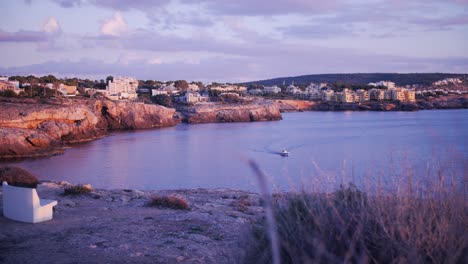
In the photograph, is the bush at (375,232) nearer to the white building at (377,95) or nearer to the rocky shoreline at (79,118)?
the rocky shoreline at (79,118)

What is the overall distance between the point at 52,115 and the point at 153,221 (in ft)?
127

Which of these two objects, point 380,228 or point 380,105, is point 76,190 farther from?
point 380,105

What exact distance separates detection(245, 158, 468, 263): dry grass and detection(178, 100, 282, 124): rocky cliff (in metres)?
68.5

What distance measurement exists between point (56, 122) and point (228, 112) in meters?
35.7

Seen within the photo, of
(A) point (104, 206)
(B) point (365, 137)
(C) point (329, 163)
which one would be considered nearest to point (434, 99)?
(B) point (365, 137)

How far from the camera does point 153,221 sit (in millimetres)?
8859

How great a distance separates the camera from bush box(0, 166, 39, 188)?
1373 centimetres

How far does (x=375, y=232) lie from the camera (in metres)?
3.48

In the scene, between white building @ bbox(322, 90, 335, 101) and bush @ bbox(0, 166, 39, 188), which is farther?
white building @ bbox(322, 90, 335, 101)

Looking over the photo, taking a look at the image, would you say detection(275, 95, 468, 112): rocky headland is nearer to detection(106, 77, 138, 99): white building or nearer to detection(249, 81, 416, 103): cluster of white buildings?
detection(249, 81, 416, 103): cluster of white buildings

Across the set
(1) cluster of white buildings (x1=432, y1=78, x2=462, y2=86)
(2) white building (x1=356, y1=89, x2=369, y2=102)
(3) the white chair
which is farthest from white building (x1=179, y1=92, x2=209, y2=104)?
(3) the white chair

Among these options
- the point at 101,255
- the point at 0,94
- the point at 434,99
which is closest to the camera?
the point at 101,255

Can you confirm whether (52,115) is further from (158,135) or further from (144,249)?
(144,249)

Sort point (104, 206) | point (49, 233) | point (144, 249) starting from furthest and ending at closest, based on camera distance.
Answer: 1. point (104, 206)
2. point (49, 233)
3. point (144, 249)
